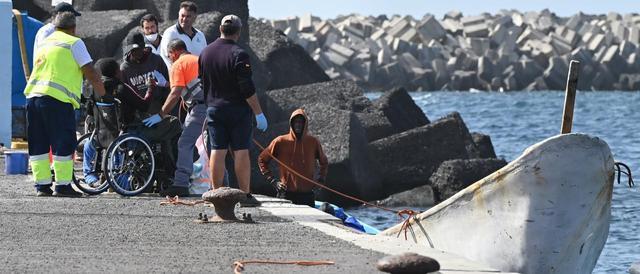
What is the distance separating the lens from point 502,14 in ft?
414

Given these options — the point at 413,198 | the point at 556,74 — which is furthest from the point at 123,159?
the point at 556,74

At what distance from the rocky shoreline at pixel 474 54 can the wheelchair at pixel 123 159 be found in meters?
75.3

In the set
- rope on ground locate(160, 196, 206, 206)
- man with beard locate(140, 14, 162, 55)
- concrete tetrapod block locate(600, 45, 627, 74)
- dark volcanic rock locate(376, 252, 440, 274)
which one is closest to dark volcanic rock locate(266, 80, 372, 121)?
man with beard locate(140, 14, 162, 55)

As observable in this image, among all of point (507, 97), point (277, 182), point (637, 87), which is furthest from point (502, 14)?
point (277, 182)

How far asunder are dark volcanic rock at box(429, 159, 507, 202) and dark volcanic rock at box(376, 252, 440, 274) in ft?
48.1

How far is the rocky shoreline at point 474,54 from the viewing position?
98.3 meters

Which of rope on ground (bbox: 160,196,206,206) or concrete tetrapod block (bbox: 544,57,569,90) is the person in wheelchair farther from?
concrete tetrapod block (bbox: 544,57,569,90)

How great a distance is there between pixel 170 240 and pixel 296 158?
17.6 ft

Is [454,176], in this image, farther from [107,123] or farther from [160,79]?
[107,123]

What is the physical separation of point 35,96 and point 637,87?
86.7 metres

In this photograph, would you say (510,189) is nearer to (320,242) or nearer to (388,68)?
(320,242)

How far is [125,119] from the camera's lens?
55.8ft

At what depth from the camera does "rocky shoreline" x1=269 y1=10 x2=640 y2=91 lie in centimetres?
9831

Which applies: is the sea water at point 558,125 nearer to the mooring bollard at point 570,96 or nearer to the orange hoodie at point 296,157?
the orange hoodie at point 296,157
